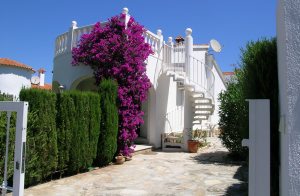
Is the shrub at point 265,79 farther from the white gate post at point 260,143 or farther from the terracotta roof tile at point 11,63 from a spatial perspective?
the terracotta roof tile at point 11,63

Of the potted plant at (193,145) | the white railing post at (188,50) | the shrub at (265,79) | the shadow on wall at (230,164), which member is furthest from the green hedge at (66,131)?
the white railing post at (188,50)

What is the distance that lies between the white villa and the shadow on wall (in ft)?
5.93

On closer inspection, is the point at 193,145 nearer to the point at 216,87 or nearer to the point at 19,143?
the point at 216,87

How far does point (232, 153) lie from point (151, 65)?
5.07 meters

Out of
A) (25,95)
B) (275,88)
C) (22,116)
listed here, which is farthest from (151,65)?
(22,116)

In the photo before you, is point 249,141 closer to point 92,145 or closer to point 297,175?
point 297,175

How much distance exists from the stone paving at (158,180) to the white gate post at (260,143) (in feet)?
14.4

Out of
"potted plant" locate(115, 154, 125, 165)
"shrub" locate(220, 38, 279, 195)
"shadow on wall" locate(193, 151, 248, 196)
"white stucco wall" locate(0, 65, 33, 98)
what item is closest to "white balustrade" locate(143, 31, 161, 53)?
"shadow on wall" locate(193, 151, 248, 196)

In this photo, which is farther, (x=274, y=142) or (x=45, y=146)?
(x=45, y=146)

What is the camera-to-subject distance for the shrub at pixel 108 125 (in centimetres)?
1035

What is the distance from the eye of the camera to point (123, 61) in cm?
1202

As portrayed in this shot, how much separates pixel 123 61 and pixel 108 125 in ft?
9.08

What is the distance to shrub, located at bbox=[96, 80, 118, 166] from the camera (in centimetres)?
1035

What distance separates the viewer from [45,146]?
7945mm
